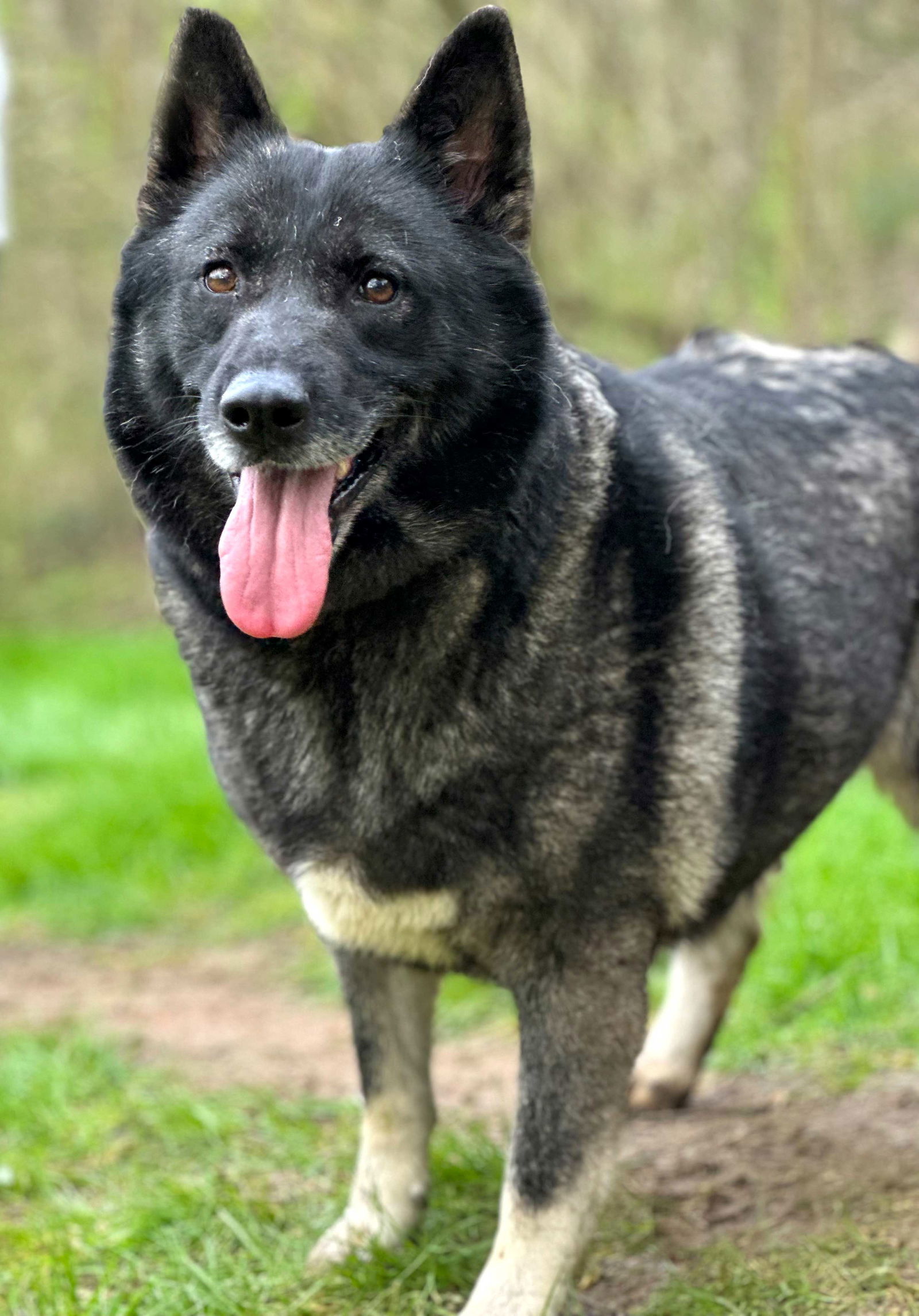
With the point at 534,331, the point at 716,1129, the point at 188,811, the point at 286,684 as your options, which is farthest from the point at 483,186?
the point at 188,811

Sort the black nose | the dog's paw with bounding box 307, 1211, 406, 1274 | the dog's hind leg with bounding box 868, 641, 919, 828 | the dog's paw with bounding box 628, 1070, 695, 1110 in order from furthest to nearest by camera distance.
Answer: the dog's paw with bounding box 628, 1070, 695, 1110, the dog's hind leg with bounding box 868, 641, 919, 828, the dog's paw with bounding box 307, 1211, 406, 1274, the black nose

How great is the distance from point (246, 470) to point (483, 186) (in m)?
0.69

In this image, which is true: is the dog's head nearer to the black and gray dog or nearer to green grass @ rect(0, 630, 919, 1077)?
the black and gray dog

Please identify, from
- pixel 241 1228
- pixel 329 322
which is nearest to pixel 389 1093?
pixel 241 1228

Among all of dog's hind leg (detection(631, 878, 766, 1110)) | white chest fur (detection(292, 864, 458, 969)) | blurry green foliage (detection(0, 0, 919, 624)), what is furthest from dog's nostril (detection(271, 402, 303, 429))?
blurry green foliage (detection(0, 0, 919, 624))

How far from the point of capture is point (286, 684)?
259cm

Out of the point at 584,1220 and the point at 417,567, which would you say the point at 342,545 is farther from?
the point at 584,1220

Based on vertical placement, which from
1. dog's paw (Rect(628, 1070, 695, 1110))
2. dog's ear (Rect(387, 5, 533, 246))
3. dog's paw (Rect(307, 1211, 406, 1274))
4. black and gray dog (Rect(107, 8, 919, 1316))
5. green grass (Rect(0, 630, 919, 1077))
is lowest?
green grass (Rect(0, 630, 919, 1077))

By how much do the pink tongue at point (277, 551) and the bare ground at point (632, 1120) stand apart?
4.94ft

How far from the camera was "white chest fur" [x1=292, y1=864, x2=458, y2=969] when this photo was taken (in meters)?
2.55

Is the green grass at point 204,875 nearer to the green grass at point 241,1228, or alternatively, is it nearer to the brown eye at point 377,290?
the green grass at point 241,1228

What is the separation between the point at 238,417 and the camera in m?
2.19

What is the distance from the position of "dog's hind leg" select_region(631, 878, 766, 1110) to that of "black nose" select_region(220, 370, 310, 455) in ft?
6.80

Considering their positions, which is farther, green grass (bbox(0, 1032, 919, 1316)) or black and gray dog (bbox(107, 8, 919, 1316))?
green grass (bbox(0, 1032, 919, 1316))
